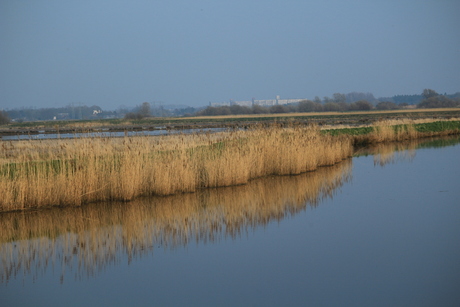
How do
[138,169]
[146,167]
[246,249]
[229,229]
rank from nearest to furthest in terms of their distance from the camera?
[246,249]
[229,229]
[138,169]
[146,167]

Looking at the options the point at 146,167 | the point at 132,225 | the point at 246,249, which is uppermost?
the point at 146,167

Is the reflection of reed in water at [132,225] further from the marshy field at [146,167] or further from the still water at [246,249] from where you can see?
the marshy field at [146,167]

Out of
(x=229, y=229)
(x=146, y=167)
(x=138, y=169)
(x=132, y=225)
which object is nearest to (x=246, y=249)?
(x=229, y=229)

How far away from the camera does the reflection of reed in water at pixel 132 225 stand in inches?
378

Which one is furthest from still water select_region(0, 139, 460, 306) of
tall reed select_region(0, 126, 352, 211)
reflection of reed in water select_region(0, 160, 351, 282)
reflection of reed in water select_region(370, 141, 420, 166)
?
reflection of reed in water select_region(370, 141, 420, 166)

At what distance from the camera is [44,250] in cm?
1021

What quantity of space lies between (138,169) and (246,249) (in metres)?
5.58

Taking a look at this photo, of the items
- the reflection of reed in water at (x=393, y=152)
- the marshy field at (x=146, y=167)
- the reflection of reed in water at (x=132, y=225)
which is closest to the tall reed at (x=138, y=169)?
the marshy field at (x=146, y=167)

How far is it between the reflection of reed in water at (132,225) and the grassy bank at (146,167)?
38cm

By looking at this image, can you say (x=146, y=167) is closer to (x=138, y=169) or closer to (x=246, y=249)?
(x=138, y=169)

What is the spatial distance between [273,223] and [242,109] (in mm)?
135285

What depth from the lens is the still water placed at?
7660mm

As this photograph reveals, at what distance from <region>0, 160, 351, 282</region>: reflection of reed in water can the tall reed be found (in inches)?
15.1

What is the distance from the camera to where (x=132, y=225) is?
39.0 feet
